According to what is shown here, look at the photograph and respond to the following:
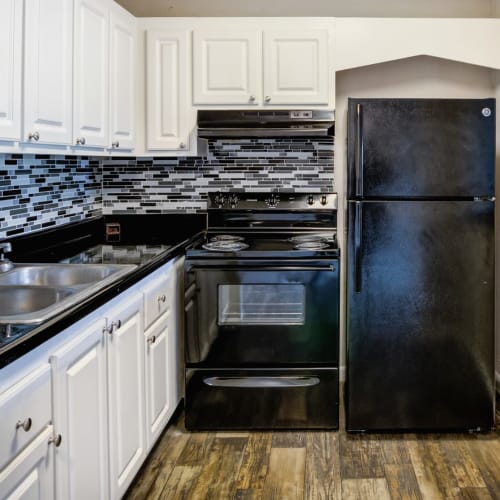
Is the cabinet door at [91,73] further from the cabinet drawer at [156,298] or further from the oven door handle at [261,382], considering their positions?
the oven door handle at [261,382]

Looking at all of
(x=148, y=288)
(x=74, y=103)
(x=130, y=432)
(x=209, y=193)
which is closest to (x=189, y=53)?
(x=209, y=193)

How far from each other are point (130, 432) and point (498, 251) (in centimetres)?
228

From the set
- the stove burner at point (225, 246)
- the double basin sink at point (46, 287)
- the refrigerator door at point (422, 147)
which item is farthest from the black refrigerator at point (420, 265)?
the double basin sink at point (46, 287)

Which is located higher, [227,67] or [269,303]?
[227,67]

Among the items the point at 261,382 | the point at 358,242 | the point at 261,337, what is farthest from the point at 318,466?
the point at 358,242

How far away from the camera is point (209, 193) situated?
3.72 m

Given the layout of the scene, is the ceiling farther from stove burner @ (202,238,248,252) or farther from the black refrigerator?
stove burner @ (202,238,248,252)

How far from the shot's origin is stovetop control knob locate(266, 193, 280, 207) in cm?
370

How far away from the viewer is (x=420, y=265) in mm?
3025

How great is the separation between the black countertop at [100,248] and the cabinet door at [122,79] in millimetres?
501

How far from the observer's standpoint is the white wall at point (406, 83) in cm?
364

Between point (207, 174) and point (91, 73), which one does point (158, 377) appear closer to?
point (91, 73)

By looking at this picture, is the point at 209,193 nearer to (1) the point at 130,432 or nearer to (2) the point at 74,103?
(2) the point at 74,103

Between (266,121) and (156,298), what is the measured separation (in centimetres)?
111
